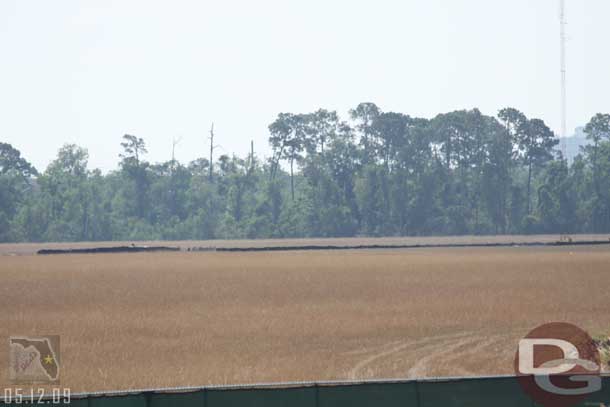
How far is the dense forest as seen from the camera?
163875mm

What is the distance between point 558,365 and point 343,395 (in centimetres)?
804

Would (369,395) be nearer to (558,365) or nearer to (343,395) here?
(343,395)

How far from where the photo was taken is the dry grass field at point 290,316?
2823 centimetres

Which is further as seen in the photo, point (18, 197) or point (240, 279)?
point (18, 197)

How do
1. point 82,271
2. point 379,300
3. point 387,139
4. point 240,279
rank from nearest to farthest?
point 379,300
point 240,279
point 82,271
point 387,139

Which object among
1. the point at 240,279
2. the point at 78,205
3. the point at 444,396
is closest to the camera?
the point at 444,396

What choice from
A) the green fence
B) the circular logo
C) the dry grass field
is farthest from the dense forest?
the green fence

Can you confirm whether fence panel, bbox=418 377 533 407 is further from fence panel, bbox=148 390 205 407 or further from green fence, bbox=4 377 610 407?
fence panel, bbox=148 390 205 407

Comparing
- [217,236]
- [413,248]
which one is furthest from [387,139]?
[413,248]

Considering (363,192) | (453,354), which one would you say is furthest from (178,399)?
(363,192)

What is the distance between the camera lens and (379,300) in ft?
158

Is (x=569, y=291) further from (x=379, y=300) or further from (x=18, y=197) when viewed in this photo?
(x=18, y=197)

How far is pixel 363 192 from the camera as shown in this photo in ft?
546

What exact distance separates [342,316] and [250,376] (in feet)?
48.3
